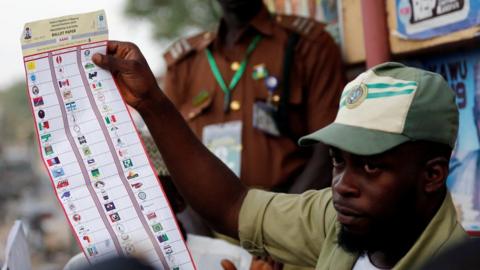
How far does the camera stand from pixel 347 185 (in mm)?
1794

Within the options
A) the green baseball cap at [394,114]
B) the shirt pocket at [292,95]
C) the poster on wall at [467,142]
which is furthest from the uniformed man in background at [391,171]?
the shirt pocket at [292,95]

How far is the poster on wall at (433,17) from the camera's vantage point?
2.75 metres

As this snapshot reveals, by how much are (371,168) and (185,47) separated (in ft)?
6.87

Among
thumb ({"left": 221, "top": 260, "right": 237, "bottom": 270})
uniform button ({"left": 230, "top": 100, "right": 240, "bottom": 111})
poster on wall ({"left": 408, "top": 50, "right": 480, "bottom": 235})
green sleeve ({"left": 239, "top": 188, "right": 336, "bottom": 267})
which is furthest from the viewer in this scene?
uniform button ({"left": 230, "top": 100, "right": 240, "bottom": 111})

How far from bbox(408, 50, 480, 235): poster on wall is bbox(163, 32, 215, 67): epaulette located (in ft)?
3.72

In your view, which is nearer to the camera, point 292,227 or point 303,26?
point 292,227

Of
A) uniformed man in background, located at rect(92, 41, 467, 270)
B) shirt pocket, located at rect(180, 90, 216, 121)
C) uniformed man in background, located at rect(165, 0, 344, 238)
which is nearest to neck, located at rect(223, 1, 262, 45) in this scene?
uniformed man in background, located at rect(165, 0, 344, 238)

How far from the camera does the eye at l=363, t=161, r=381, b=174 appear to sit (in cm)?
178

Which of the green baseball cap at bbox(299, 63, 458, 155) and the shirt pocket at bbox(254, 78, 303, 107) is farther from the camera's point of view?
the shirt pocket at bbox(254, 78, 303, 107)

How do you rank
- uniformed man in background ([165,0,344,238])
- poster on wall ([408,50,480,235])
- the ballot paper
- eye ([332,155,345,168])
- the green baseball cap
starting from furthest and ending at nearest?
uniformed man in background ([165,0,344,238]) → poster on wall ([408,50,480,235]) → the ballot paper → eye ([332,155,345,168]) → the green baseball cap

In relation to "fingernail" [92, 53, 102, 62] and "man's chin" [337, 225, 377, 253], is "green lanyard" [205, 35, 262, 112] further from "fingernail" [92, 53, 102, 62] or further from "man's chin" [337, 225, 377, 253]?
"man's chin" [337, 225, 377, 253]

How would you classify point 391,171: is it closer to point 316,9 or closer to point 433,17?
point 433,17

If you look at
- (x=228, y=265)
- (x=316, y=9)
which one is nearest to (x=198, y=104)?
(x=316, y=9)

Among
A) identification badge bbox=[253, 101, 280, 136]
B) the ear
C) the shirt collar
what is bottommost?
identification badge bbox=[253, 101, 280, 136]
